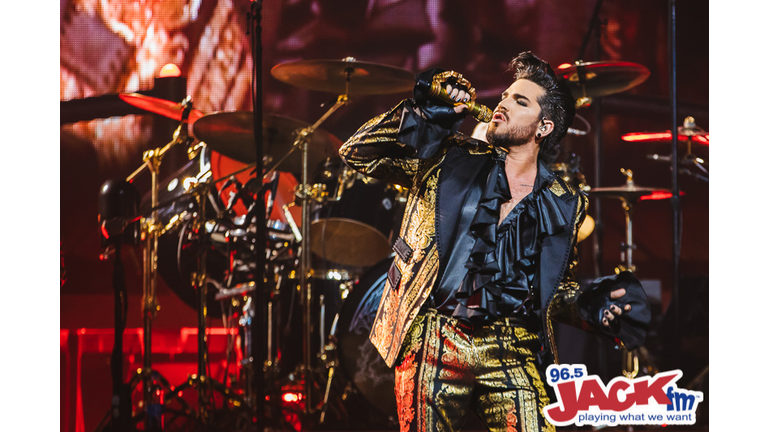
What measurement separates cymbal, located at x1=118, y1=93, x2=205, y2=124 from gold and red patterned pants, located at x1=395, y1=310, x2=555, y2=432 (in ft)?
7.79

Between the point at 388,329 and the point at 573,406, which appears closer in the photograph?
the point at 388,329

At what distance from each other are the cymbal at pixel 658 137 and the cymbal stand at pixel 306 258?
169 centimetres

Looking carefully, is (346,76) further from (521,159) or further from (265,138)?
(521,159)

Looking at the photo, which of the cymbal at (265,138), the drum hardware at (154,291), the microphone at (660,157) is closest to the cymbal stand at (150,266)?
the drum hardware at (154,291)

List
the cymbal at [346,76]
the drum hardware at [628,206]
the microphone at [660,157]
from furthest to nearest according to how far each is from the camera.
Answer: the microphone at [660,157], the drum hardware at [628,206], the cymbal at [346,76]

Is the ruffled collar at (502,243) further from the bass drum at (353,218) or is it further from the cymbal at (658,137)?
the cymbal at (658,137)

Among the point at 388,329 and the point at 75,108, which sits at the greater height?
the point at 75,108

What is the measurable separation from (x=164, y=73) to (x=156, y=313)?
133 centimetres

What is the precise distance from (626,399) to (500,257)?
205 centimetres

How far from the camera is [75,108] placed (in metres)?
3.74

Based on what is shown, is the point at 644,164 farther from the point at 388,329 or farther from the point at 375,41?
the point at 388,329

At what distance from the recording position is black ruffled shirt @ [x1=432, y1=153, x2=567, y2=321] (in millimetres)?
1859

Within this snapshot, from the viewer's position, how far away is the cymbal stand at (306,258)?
374 centimetres
